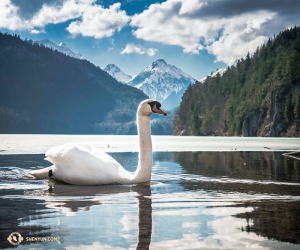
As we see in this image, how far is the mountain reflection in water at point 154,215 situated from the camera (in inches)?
256

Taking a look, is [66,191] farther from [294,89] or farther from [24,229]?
[294,89]

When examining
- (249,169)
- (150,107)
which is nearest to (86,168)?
(150,107)

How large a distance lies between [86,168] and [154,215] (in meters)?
5.37

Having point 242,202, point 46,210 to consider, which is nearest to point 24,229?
point 46,210

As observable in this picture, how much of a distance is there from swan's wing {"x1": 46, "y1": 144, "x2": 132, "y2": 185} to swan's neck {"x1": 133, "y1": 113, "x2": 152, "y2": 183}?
0.32m

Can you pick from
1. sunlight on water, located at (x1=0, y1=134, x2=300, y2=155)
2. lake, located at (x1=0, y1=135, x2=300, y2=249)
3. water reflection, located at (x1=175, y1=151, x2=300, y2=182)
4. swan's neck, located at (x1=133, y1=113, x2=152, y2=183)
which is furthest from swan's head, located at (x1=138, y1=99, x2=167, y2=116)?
sunlight on water, located at (x1=0, y1=134, x2=300, y2=155)

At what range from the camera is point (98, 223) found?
7812mm

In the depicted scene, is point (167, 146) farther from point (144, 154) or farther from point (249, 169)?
point (144, 154)

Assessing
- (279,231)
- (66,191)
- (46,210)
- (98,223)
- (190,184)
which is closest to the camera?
(279,231)

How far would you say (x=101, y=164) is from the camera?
1363 centimetres

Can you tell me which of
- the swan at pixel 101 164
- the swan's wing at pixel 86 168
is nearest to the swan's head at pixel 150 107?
the swan at pixel 101 164

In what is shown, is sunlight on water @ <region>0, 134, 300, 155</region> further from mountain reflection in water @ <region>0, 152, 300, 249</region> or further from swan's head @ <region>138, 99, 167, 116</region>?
mountain reflection in water @ <region>0, 152, 300, 249</region>

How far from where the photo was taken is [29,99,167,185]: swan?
13.6m

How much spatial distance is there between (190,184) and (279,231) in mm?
7749
